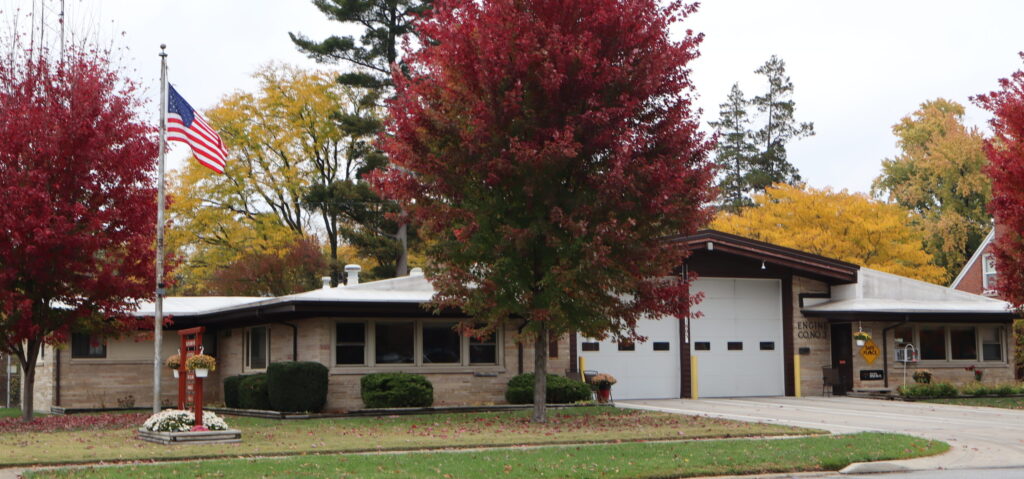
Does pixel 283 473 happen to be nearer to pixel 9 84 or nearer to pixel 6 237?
pixel 6 237

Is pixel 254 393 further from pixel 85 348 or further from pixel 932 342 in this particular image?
pixel 932 342

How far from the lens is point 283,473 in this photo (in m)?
13.8

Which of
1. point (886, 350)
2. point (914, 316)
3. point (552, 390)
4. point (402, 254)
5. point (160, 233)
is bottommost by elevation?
point (552, 390)

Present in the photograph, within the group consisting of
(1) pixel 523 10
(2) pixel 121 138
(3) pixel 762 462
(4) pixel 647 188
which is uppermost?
(1) pixel 523 10

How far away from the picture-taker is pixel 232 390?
28531 mm

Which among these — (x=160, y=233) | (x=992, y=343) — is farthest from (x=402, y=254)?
(x=160, y=233)

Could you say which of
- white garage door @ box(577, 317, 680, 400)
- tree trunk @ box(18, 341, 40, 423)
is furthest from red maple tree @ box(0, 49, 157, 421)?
white garage door @ box(577, 317, 680, 400)

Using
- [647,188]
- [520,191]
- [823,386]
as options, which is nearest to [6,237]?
[520,191]

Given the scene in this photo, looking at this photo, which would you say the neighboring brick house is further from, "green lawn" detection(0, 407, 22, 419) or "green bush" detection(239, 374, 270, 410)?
"green lawn" detection(0, 407, 22, 419)

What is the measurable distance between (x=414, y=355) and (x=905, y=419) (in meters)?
11.6

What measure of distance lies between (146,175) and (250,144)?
80.8ft

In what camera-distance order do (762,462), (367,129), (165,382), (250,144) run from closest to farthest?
(762,462) → (165,382) → (367,129) → (250,144)

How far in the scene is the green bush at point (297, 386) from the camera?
81.9ft

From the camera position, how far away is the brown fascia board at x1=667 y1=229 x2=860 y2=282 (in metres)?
30.8
